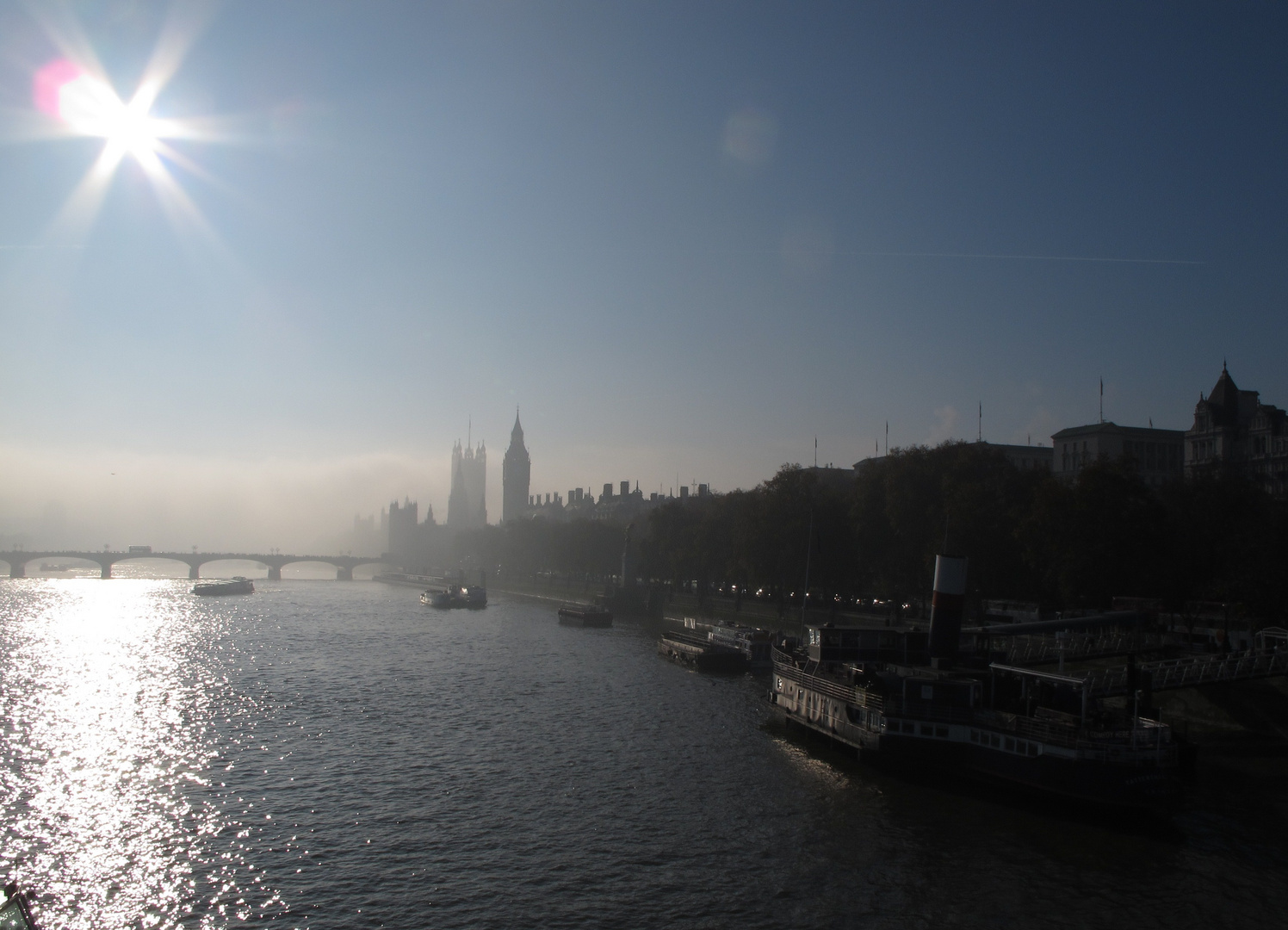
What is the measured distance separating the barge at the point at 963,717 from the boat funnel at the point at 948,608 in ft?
0.15

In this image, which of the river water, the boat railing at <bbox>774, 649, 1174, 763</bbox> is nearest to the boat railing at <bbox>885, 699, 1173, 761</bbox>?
the boat railing at <bbox>774, 649, 1174, 763</bbox>

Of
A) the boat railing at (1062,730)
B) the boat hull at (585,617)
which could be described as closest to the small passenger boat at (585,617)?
the boat hull at (585,617)

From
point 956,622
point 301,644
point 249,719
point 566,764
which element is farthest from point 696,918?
point 301,644

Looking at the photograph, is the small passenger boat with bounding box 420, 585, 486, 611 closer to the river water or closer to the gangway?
the river water

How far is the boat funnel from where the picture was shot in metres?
47.0

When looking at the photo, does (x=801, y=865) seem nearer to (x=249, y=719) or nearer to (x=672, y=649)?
(x=249, y=719)

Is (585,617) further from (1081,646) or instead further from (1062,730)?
(1062,730)

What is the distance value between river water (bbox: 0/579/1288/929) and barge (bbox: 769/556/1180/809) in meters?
1.44

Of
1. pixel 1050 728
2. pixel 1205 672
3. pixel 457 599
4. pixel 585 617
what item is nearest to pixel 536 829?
pixel 1050 728

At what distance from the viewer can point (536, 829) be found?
110 feet

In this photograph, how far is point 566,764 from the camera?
43.0 metres

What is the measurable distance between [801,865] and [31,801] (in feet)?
98.6

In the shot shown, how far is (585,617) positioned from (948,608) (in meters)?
80.0

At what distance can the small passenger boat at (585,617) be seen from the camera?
12162 cm
